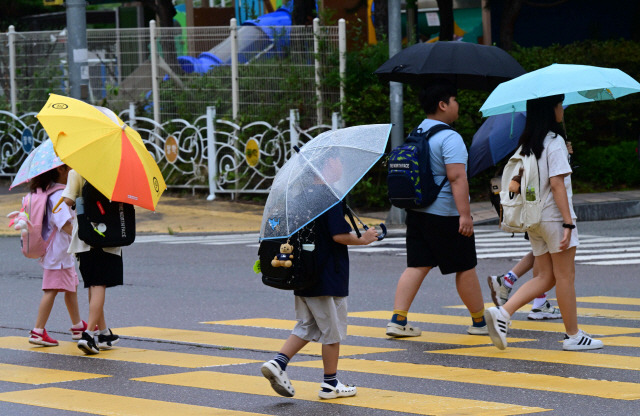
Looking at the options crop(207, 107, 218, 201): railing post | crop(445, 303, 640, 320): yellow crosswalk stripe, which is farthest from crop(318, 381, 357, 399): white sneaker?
crop(207, 107, 218, 201): railing post

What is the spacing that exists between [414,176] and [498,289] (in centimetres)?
158

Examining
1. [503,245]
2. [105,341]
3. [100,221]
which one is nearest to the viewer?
[100,221]

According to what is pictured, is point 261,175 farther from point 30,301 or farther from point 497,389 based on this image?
point 497,389

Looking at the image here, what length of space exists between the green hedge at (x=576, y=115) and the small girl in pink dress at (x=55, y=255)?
11522 mm

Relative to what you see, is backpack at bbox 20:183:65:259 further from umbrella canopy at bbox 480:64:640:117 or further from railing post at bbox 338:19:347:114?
railing post at bbox 338:19:347:114

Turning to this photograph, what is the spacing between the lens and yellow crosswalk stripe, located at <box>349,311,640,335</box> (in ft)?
27.9

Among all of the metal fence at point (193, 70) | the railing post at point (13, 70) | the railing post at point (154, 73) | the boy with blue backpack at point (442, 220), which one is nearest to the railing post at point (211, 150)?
the metal fence at point (193, 70)

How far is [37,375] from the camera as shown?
725 cm

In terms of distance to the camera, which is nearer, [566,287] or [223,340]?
[566,287]

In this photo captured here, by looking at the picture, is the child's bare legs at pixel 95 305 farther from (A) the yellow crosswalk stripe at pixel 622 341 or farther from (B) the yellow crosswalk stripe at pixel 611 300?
(B) the yellow crosswalk stripe at pixel 611 300

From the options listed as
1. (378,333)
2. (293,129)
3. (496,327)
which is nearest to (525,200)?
(496,327)

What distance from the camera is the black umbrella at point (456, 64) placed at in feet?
30.5

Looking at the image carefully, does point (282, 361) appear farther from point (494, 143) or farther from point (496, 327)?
point (494, 143)

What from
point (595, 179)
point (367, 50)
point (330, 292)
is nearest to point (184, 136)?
point (367, 50)
